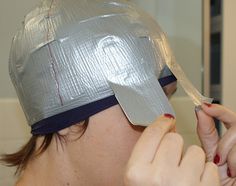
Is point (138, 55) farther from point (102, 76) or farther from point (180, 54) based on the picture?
point (180, 54)

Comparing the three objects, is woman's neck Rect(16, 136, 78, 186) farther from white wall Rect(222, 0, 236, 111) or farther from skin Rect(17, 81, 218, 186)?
white wall Rect(222, 0, 236, 111)

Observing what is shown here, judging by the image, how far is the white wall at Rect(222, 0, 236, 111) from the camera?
1.41m

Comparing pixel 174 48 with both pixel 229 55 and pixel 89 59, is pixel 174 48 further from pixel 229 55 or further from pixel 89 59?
pixel 89 59

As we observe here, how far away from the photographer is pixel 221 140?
3.12 ft

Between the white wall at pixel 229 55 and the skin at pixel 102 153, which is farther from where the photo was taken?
the white wall at pixel 229 55

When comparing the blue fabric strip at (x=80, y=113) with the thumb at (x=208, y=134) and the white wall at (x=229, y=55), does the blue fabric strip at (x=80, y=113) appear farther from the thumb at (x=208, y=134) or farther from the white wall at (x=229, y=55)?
the white wall at (x=229, y=55)

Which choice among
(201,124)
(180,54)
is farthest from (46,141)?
(180,54)

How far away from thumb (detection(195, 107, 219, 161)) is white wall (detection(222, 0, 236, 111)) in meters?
0.48

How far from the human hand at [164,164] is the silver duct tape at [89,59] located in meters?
0.10

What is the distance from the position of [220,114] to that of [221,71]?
0.55 m

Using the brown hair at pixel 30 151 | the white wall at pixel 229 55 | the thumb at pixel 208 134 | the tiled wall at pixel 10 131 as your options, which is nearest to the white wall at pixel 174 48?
the tiled wall at pixel 10 131

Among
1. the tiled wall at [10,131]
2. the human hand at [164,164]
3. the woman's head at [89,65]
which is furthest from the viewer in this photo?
the tiled wall at [10,131]

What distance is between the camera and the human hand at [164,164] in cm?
62

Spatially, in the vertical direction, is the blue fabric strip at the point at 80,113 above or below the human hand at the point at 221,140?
above
